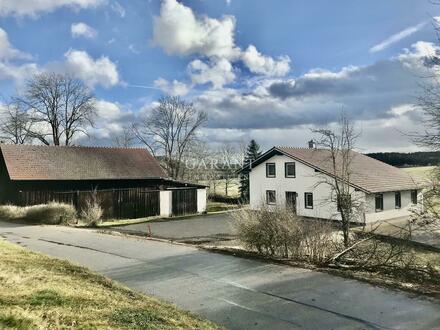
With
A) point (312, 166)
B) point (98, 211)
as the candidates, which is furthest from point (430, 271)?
point (312, 166)

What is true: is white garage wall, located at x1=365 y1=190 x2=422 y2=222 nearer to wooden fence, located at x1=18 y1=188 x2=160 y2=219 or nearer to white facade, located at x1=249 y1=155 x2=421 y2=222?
Answer: white facade, located at x1=249 y1=155 x2=421 y2=222

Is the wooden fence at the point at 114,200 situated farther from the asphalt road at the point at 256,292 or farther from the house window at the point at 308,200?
the asphalt road at the point at 256,292

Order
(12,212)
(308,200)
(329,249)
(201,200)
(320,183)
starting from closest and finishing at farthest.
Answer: (329,249), (12,212), (320,183), (308,200), (201,200)

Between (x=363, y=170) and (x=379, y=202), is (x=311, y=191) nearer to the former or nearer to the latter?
(x=379, y=202)

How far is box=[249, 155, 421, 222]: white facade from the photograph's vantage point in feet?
103

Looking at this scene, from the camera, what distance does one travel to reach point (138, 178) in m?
36.8

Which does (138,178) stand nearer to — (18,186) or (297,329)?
(18,186)

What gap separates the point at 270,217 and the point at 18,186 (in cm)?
2505

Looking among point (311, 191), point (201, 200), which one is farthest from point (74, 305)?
point (201, 200)

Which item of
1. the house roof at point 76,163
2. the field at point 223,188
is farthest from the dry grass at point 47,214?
the field at point 223,188

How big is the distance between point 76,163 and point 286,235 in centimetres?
2661

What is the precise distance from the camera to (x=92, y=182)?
113 feet

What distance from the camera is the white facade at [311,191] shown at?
3150cm

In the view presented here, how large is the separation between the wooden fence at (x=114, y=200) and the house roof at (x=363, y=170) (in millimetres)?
10794
